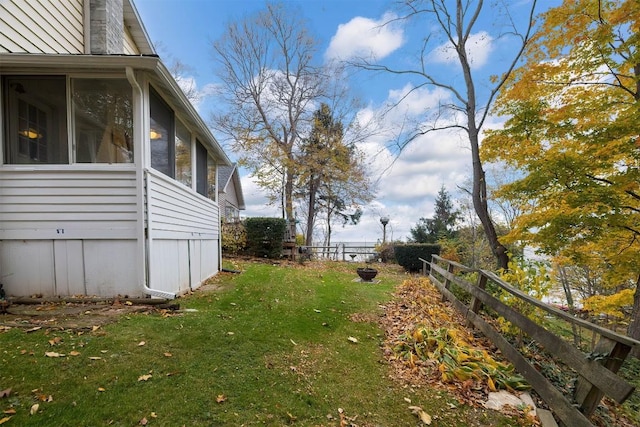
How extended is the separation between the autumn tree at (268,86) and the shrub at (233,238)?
6.84 m

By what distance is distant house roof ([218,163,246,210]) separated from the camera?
1866cm

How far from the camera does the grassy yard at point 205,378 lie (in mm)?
2217

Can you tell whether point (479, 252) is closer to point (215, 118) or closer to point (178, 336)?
point (178, 336)

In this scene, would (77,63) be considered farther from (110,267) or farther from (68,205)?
(110,267)

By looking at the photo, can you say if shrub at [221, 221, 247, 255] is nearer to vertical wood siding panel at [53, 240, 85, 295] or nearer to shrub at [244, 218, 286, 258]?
shrub at [244, 218, 286, 258]

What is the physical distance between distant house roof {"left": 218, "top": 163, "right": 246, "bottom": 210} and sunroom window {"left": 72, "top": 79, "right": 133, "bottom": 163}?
39.6 ft

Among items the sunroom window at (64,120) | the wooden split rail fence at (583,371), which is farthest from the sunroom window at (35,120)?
the wooden split rail fence at (583,371)

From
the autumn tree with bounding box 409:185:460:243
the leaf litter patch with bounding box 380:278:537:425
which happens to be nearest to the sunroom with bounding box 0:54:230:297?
the leaf litter patch with bounding box 380:278:537:425

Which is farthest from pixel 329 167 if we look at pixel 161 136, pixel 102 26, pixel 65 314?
pixel 65 314

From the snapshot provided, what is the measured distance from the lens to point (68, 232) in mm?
4383

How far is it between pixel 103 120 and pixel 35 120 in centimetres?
86

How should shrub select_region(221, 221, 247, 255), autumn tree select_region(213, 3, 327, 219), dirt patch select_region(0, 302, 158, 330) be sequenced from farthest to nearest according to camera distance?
1. autumn tree select_region(213, 3, 327, 219)
2. shrub select_region(221, 221, 247, 255)
3. dirt patch select_region(0, 302, 158, 330)

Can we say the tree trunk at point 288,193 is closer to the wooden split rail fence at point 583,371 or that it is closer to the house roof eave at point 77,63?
the house roof eave at point 77,63

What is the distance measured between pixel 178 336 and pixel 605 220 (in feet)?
25.8
